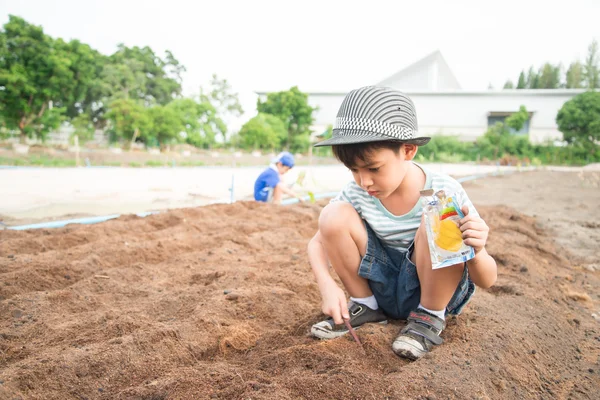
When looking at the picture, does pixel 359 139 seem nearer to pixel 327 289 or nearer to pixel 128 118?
pixel 327 289

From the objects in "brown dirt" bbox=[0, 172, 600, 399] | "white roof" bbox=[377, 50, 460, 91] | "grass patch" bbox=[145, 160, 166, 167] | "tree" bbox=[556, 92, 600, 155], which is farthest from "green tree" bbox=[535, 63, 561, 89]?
"brown dirt" bbox=[0, 172, 600, 399]

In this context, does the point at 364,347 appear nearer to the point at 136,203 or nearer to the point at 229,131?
the point at 136,203

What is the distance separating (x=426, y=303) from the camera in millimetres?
1487

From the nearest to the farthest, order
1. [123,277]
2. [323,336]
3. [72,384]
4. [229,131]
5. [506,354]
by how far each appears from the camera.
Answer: [72,384]
[506,354]
[323,336]
[123,277]
[229,131]

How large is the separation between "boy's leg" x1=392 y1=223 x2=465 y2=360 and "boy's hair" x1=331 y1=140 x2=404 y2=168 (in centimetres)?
28

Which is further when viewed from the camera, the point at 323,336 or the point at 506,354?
the point at 323,336

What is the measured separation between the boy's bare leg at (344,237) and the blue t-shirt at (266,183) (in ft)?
12.2

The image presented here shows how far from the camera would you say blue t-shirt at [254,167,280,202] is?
5.27 m

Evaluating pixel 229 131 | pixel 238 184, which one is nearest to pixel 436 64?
pixel 229 131

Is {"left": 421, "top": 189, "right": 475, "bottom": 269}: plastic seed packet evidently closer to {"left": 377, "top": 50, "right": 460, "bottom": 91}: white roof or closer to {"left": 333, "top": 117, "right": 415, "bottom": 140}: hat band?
{"left": 333, "top": 117, "right": 415, "bottom": 140}: hat band

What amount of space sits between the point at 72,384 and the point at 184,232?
6.71 ft

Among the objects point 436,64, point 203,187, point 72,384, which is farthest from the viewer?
point 436,64

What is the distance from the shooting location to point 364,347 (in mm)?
1398

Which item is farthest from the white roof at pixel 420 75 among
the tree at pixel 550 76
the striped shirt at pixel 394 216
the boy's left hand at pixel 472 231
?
the boy's left hand at pixel 472 231
